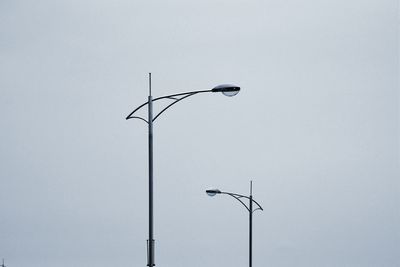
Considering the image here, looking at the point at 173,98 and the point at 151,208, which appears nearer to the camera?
the point at 151,208

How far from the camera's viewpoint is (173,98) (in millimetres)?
16031

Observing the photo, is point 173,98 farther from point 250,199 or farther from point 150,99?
point 250,199

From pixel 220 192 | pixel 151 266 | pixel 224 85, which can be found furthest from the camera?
pixel 220 192

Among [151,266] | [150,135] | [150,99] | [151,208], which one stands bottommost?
[151,266]

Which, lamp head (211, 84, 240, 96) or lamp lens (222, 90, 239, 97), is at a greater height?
lamp head (211, 84, 240, 96)

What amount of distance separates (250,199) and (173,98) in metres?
13.0

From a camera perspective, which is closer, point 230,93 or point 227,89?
point 227,89

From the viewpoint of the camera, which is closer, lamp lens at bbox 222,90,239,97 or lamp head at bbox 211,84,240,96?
lamp head at bbox 211,84,240,96

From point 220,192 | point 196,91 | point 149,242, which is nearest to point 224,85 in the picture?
point 196,91

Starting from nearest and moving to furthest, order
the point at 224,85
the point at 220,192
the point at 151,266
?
the point at 151,266 → the point at 224,85 → the point at 220,192

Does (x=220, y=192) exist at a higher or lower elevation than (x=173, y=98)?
lower

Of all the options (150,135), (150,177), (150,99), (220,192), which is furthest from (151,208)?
(220,192)

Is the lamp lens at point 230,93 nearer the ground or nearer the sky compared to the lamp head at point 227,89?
nearer the ground

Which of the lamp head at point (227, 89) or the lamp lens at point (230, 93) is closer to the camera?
the lamp head at point (227, 89)
